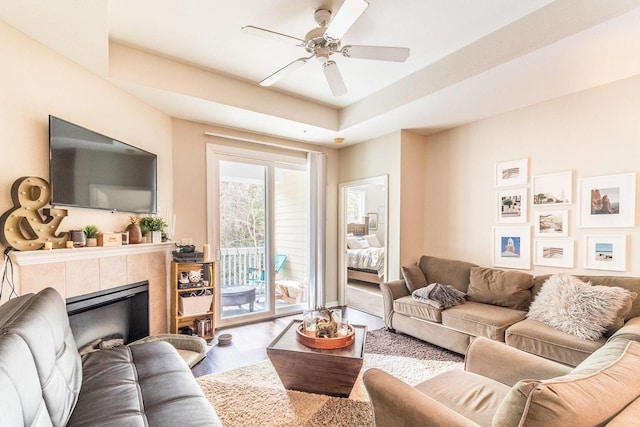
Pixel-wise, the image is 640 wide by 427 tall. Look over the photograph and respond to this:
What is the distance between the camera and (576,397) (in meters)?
0.90

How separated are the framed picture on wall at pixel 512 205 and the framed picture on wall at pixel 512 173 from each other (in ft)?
0.30

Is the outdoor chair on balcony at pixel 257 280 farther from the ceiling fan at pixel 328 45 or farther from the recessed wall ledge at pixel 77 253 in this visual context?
the ceiling fan at pixel 328 45

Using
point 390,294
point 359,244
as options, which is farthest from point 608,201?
point 359,244

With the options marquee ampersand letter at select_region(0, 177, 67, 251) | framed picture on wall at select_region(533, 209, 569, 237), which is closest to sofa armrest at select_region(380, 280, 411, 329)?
framed picture on wall at select_region(533, 209, 569, 237)

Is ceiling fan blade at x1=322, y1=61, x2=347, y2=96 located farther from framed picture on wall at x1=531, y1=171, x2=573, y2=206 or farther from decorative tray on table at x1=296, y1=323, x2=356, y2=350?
framed picture on wall at x1=531, y1=171, x2=573, y2=206

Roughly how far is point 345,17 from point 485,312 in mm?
2735

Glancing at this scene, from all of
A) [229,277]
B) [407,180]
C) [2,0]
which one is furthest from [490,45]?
[229,277]

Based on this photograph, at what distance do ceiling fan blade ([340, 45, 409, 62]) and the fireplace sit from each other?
2.74 meters

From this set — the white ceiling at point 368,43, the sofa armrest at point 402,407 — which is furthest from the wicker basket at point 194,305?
the sofa armrest at point 402,407

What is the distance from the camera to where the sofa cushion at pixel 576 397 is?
87cm

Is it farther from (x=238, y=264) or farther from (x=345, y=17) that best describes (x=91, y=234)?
(x=345, y=17)

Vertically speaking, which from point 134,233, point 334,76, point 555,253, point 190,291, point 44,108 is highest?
point 334,76

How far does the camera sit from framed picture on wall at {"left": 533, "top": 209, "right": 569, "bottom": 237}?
290 cm

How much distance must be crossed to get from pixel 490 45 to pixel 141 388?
127 inches
